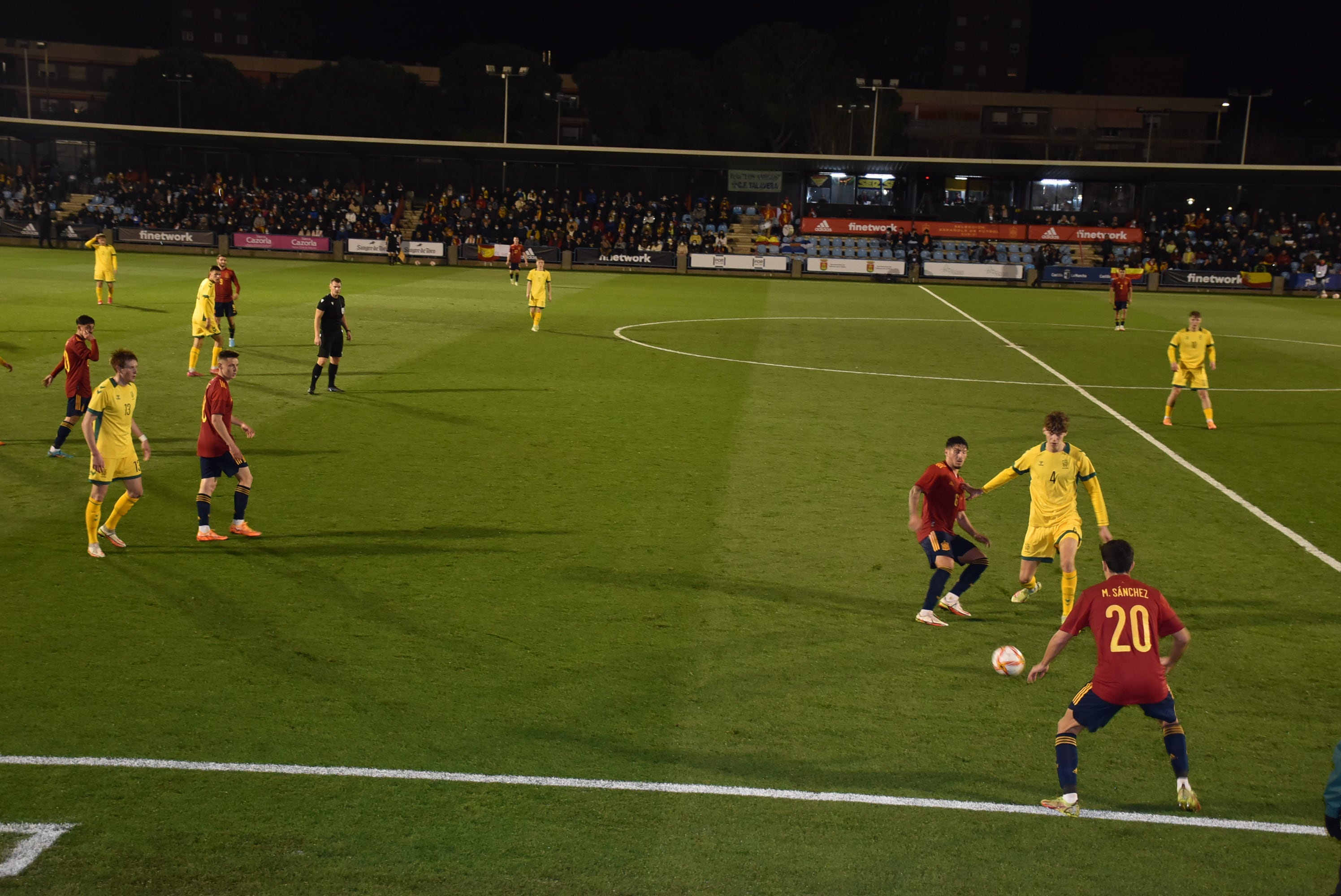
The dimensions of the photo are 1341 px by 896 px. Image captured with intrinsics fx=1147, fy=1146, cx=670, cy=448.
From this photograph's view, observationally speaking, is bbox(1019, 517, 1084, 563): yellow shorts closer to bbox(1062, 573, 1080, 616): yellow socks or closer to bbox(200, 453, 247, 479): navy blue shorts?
bbox(1062, 573, 1080, 616): yellow socks

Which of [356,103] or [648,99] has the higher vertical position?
[648,99]

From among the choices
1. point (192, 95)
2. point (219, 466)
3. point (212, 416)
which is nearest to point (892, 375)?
point (219, 466)

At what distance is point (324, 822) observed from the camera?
256 inches

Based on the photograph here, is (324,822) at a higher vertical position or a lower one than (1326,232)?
lower

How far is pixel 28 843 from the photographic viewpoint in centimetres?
618

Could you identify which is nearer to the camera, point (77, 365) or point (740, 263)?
point (77, 365)

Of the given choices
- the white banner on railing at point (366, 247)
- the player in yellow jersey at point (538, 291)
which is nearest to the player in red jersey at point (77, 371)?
the player in yellow jersey at point (538, 291)

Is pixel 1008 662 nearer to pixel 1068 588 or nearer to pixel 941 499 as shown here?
pixel 941 499

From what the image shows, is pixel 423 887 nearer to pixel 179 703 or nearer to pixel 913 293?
pixel 179 703

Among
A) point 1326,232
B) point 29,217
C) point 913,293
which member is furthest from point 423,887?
point 1326,232

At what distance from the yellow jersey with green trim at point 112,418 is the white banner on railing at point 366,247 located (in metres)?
49.4

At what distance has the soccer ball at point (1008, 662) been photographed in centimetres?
867

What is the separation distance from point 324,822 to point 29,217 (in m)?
62.6

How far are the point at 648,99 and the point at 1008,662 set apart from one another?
95199 mm
